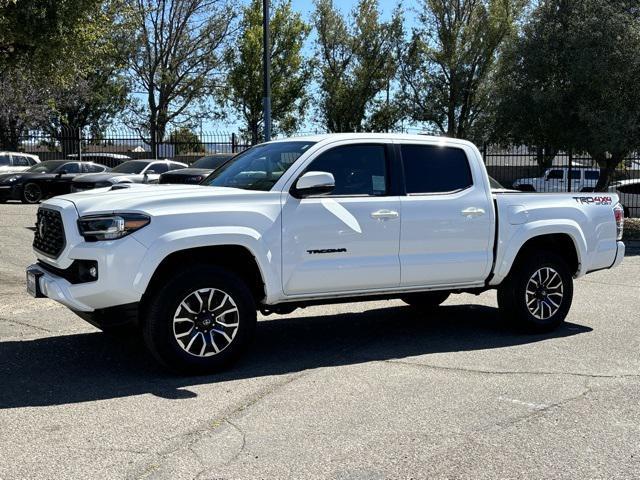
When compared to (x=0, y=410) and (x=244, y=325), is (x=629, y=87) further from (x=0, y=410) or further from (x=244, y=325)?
(x=0, y=410)

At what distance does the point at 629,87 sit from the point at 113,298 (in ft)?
52.4

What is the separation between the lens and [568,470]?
4.11 m

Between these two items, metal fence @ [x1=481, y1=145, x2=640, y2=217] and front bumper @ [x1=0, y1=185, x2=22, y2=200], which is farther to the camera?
metal fence @ [x1=481, y1=145, x2=640, y2=217]

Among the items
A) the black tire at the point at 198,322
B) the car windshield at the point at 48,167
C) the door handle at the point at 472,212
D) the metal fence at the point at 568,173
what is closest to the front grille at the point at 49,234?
the black tire at the point at 198,322

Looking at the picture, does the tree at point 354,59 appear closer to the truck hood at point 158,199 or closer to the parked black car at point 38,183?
the parked black car at point 38,183

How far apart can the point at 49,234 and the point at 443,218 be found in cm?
349

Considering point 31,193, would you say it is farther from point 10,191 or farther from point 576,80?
point 576,80

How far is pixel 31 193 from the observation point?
2173 cm

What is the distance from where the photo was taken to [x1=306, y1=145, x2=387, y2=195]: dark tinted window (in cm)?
648

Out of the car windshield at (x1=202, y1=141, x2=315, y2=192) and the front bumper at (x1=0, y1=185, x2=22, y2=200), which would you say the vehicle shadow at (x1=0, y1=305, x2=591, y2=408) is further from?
the front bumper at (x1=0, y1=185, x2=22, y2=200)

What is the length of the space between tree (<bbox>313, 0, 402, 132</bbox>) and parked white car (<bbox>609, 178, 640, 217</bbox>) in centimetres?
1700

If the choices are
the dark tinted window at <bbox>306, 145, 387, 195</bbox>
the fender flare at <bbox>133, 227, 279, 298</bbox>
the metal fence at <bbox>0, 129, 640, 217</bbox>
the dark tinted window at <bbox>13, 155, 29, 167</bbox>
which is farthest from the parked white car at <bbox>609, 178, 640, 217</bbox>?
the dark tinted window at <bbox>13, 155, 29, 167</bbox>

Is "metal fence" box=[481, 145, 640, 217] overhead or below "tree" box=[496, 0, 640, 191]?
below

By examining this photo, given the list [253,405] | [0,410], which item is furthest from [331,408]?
[0,410]
